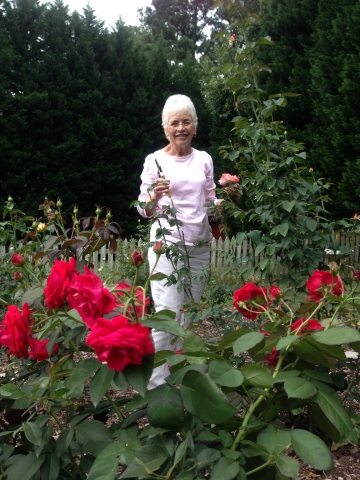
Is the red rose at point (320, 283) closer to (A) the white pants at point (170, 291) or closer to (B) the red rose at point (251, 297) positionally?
(B) the red rose at point (251, 297)

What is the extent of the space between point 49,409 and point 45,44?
9029 millimetres

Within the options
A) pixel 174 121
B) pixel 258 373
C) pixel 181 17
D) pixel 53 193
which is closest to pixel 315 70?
pixel 53 193

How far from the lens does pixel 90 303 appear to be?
0.93 metres

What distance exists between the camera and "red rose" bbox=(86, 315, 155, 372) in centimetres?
81

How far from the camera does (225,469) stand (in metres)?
0.87

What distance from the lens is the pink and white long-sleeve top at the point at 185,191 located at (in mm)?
2561

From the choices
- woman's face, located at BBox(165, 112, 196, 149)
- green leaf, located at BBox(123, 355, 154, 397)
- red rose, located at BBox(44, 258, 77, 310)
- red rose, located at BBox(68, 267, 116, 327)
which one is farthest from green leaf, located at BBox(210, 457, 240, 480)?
woman's face, located at BBox(165, 112, 196, 149)

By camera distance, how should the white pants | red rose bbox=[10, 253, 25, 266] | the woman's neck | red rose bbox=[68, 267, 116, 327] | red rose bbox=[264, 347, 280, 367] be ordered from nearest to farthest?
1. red rose bbox=[68, 267, 116, 327]
2. red rose bbox=[264, 347, 280, 367]
3. red rose bbox=[10, 253, 25, 266]
4. the white pants
5. the woman's neck

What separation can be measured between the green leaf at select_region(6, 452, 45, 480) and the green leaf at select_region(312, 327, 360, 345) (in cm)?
57

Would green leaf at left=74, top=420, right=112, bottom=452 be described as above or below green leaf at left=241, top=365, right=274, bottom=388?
below

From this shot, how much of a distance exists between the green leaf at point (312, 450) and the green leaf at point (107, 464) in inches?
11.7

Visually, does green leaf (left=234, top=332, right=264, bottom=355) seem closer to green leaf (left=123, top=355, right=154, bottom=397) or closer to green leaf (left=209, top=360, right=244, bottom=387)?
green leaf (left=209, top=360, right=244, bottom=387)

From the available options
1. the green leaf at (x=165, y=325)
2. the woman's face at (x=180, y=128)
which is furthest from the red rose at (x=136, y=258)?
the woman's face at (x=180, y=128)

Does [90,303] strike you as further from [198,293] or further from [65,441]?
[198,293]
